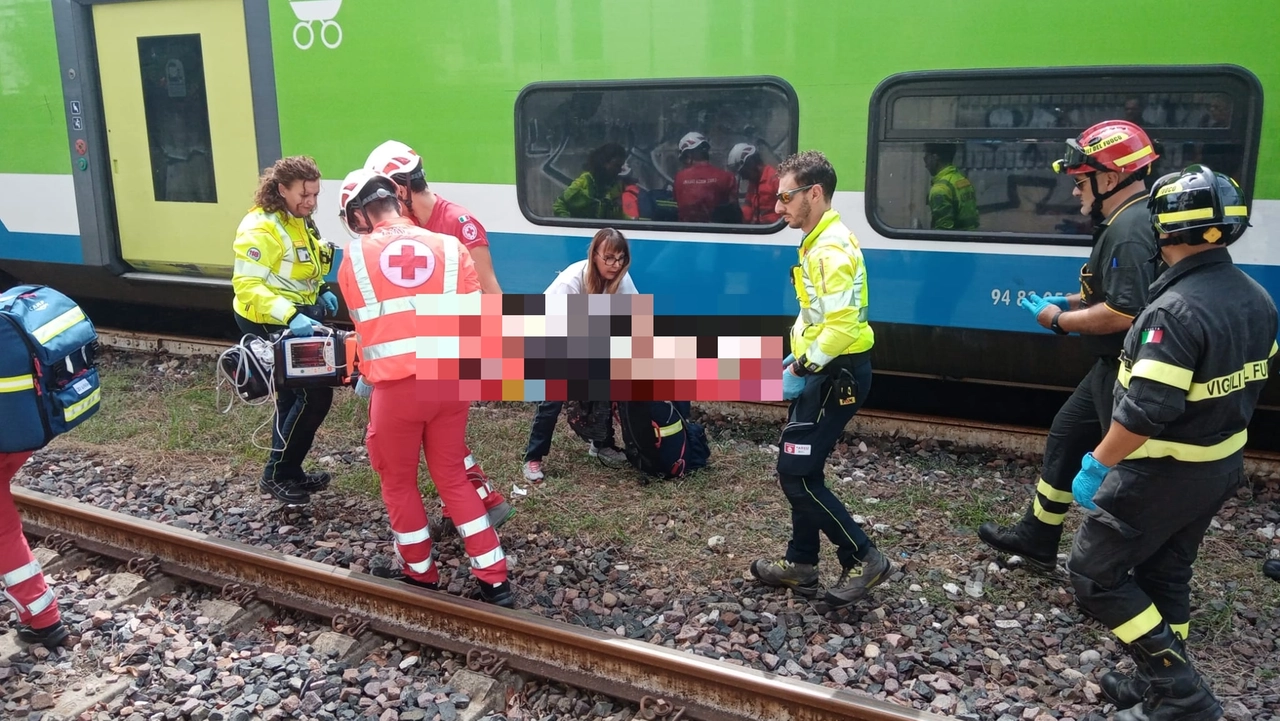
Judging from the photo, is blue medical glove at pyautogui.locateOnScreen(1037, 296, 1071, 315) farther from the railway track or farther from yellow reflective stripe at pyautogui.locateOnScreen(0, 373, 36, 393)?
yellow reflective stripe at pyautogui.locateOnScreen(0, 373, 36, 393)

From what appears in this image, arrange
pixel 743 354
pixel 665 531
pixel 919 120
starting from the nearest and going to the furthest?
pixel 743 354 < pixel 665 531 < pixel 919 120

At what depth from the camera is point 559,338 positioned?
4.52 metres

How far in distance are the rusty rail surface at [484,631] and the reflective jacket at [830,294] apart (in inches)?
48.1

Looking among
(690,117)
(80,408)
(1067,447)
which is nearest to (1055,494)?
(1067,447)

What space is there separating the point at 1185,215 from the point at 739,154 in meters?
3.05

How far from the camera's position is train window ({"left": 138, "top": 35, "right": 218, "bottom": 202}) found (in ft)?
23.5

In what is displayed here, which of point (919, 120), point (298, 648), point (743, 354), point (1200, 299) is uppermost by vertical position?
point (919, 120)

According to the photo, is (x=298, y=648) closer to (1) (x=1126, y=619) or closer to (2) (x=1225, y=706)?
(1) (x=1126, y=619)

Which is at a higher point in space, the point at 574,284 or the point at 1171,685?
the point at 574,284

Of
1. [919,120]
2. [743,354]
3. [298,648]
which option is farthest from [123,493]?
[919,120]

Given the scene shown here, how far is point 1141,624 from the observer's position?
3133 millimetres

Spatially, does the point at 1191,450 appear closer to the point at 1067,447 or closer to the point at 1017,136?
the point at 1067,447

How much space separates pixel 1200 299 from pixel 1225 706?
154cm

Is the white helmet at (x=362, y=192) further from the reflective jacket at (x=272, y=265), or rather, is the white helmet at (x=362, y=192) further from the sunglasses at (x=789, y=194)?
the sunglasses at (x=789, y=194)
